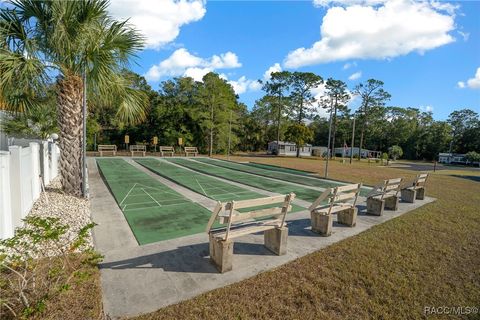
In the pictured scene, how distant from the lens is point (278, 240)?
3668 mm

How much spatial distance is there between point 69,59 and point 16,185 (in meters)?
3.12

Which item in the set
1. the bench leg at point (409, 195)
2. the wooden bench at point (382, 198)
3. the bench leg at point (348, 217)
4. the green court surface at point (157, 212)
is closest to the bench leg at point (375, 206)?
the wooden bench at point (382, 198)

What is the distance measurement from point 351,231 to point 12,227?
5.85m

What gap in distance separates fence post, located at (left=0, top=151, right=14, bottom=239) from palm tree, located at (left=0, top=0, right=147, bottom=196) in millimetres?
2250

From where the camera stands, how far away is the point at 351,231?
482 cm

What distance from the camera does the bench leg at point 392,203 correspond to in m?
6.41

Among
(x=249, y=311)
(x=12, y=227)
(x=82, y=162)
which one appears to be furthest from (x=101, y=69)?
(x=249, y=311)

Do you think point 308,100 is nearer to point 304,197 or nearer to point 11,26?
point 304,197

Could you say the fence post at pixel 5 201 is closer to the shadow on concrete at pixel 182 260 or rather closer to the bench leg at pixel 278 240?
the shadow on concrete at pixel 182 260

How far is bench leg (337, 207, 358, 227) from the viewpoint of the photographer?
5.04 m

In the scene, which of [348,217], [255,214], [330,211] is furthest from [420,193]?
[255,214]

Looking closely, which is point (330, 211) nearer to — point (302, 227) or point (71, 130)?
point (302, 227)

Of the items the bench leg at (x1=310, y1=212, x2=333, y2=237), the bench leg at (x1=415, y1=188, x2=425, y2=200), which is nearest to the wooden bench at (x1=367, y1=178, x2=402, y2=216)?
the bench leg at (x1=310, y1=212, x2=333, y2=237)

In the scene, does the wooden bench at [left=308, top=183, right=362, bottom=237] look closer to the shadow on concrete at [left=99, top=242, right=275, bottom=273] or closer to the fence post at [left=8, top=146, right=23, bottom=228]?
the shadow on concrete at [left=99, top=242, right=275, bottom=273]
